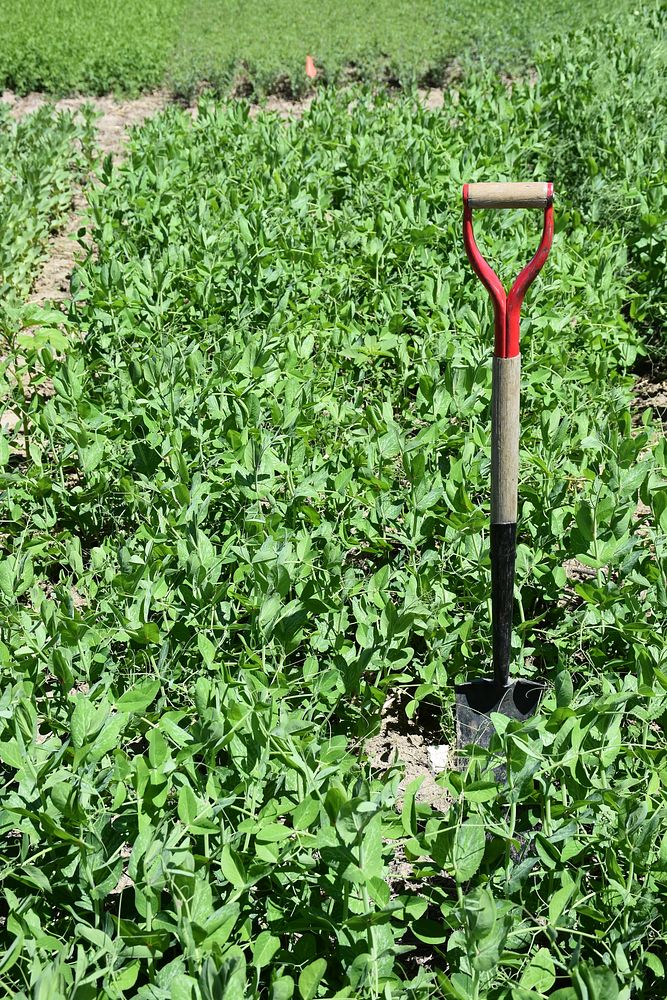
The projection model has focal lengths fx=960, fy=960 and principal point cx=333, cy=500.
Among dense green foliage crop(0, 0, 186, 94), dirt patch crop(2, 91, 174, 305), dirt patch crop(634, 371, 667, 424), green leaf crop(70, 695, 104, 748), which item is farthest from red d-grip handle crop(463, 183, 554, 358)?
dense green foliage crop(0, 0, 186, 94)

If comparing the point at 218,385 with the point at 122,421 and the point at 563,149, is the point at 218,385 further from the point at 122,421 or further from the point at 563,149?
the point at 563,149

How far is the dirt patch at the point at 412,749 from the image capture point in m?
2.61

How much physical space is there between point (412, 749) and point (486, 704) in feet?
0.94

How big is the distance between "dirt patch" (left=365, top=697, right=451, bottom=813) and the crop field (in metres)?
0.01

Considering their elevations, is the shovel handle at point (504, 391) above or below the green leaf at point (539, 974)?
above

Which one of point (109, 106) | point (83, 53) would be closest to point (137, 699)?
point (109, 106)

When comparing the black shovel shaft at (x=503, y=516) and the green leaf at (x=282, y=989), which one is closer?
the green leaf at (x=282, y=989)

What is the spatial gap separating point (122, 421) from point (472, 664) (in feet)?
5.13

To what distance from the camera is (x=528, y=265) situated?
2.30 metres

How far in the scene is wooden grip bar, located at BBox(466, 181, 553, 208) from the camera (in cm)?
228

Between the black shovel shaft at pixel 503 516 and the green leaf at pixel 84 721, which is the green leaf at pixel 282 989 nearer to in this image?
the green leaf at pixel 84 721

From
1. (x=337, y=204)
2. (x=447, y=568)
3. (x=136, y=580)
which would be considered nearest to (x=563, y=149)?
(x=337, y=204)

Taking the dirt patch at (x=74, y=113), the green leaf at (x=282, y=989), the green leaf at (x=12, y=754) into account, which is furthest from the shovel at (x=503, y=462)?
the dirt patch at (x=74, y=113)

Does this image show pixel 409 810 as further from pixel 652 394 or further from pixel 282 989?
pixel 652 394
